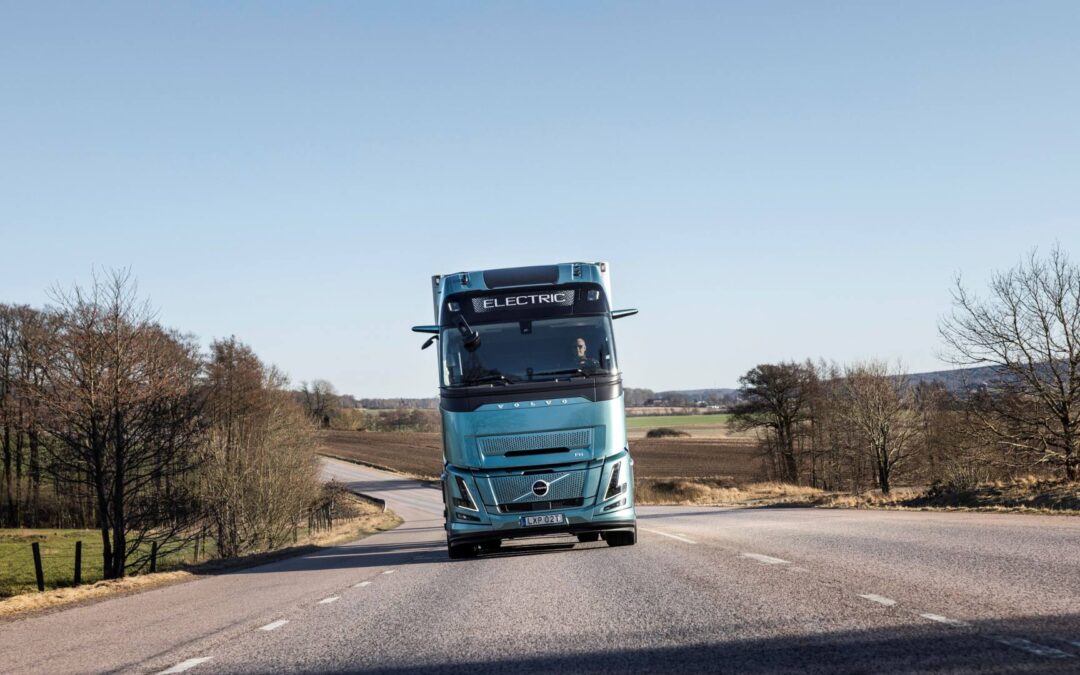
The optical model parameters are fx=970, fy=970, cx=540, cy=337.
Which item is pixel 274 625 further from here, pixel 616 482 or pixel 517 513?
pixel 616 482

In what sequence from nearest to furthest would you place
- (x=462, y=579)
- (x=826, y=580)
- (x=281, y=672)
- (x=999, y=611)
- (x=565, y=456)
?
(x=281, y=672) < (x=999, y=611) < (x=826, y=580) < (x=462, y=579) < (x=565, y=456)

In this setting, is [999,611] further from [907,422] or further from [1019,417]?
[907,422]

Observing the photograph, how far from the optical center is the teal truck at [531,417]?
1359 cm

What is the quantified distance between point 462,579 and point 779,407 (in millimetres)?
59306

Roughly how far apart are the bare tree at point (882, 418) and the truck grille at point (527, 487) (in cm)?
4607

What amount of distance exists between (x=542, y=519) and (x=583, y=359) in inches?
92.1

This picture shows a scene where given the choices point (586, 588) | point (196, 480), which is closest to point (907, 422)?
point (196, 480)

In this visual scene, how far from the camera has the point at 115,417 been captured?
2683cm

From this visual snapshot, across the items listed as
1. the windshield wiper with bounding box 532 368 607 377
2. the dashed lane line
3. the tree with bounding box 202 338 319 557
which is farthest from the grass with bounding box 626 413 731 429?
the dashed lane line

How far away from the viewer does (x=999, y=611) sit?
6625mm

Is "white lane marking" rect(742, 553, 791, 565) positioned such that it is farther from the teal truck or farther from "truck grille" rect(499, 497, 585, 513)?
"truck grille" rect(499, 497, 585, 513)

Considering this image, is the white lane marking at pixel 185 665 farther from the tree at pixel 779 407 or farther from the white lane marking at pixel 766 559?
the tree at pixel 779 407

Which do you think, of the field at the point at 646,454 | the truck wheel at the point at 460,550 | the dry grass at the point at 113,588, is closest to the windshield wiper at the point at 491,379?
the truck wheel at the point at 460,550

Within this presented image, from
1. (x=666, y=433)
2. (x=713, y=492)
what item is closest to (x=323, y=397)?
(x=666, y=433)
